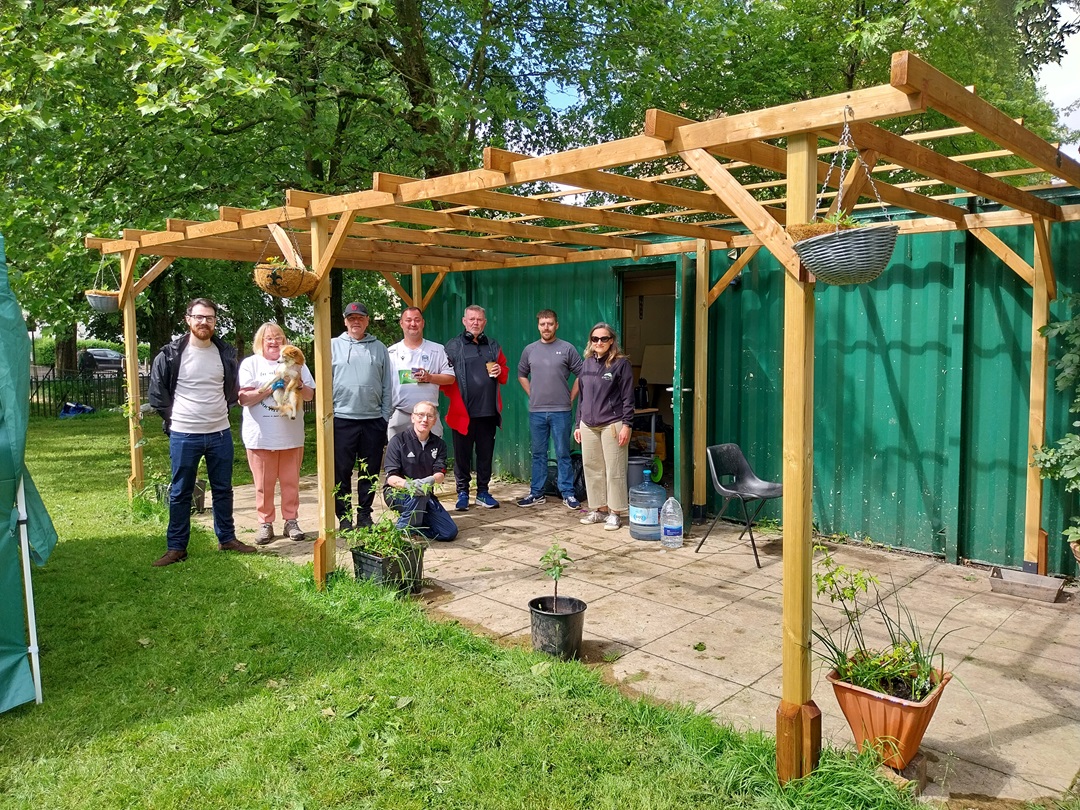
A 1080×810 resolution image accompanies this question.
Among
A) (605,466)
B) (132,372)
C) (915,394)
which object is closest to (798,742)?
(915,394)

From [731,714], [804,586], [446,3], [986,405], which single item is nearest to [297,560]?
[731,714]

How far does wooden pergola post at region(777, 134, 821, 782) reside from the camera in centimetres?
277

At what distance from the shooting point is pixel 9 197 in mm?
7691

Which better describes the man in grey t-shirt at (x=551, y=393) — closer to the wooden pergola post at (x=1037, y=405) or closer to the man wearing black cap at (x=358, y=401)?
the man wearing black cap at (x=358, y=401)

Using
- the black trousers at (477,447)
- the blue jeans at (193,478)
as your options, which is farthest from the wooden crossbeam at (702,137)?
the black trousers at (477,447)

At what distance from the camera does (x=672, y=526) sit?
19.9 ft

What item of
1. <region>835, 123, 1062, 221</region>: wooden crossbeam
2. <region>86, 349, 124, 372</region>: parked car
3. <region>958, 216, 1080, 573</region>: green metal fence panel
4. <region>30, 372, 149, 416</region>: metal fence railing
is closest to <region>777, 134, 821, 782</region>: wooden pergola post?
<region>835, 123, 1062, 221</region>: wooden crossbeam

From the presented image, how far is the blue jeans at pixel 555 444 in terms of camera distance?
7.30 meters

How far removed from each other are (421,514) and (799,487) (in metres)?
3.36

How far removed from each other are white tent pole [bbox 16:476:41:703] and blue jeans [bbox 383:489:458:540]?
2061 mm

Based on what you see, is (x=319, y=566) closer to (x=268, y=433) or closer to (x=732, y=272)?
(x=268, y=433)

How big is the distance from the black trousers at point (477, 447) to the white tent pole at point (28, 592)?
3.95 metres

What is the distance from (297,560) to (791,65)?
11.3 metres

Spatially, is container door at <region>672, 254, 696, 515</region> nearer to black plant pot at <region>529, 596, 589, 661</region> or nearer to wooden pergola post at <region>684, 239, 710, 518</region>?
wooden pergola post at <region>684, 239, 710, 518</region>
